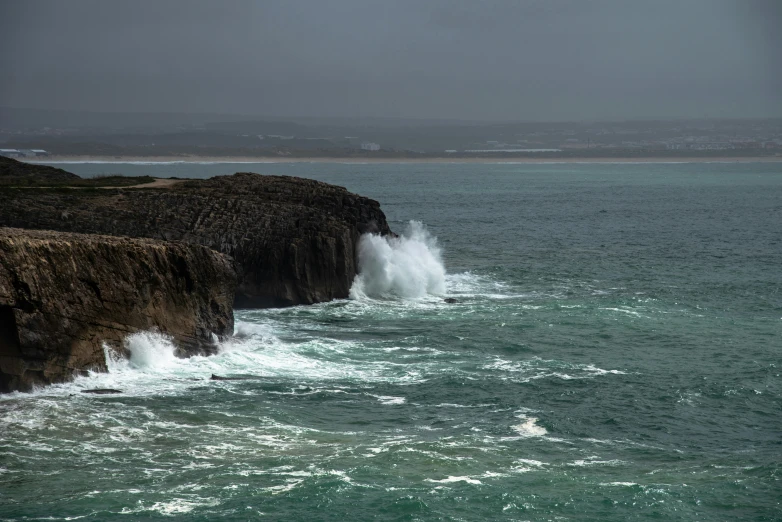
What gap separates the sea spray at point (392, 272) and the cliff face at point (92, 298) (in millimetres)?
14107

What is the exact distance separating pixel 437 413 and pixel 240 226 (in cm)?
2372

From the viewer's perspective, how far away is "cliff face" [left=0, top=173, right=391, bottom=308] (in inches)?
2046

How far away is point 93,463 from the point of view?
2803cm

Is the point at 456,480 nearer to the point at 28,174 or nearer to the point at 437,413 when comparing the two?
the point at 437,413

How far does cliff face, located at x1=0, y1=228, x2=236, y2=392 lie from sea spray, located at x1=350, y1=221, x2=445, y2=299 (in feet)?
46.3

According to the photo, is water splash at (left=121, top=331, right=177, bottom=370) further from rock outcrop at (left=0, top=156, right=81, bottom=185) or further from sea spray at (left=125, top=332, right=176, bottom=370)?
rock outcrop at (left=0, top=156, right=81, bottom=185)

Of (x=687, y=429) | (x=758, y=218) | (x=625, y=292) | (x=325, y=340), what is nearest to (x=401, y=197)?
(x=758, y=218)

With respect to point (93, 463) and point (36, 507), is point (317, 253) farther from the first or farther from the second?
point (36, 507)

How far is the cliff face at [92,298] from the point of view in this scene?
3406cm

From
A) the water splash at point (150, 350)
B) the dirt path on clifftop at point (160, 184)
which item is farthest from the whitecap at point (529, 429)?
the dirt path on clifftop at point (160, 184)

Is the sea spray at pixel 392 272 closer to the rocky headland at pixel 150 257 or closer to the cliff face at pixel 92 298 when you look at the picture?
the rocky headland at pixel 150 257

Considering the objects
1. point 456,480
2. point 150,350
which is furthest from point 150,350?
point 456,480

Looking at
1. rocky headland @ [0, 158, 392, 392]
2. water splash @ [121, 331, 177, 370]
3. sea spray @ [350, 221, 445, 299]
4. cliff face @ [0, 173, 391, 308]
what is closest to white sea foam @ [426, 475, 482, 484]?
water splash @ [121, 331, 177, 370]

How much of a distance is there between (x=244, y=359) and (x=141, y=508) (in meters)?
15.5
